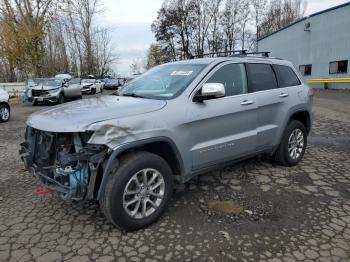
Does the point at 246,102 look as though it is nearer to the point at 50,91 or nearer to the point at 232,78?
the point at 232,78

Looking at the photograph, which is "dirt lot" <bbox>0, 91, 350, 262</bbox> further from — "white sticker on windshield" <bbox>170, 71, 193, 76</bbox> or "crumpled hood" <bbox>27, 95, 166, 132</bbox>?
"white sticker on windshield" <bbox>170, 71, 193, 76</bbox>

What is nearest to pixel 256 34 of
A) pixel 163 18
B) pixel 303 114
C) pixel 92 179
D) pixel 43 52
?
pixel 163 18

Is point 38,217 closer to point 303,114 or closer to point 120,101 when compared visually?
point 120,101

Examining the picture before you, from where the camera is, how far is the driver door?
12.3 feet

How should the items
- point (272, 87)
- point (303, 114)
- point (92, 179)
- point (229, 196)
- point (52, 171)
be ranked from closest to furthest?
point (92, 179), point (52, 171), point (229, 196), point (272, 87), point (303, 114)

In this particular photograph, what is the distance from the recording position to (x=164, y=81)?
4.28 m

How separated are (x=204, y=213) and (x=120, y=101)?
1662 mm

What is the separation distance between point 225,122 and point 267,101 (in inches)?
39.2

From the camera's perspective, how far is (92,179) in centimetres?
303

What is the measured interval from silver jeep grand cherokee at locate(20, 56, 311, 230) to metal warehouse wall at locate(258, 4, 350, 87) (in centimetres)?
2065

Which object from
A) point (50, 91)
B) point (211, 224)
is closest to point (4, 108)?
point (50, 91)

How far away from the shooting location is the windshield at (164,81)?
12.7ft

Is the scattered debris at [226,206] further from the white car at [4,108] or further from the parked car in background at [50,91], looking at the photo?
the parked car in background at [50,91]

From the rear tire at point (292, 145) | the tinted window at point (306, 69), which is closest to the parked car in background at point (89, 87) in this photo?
the tinted window at point (306, 69)
